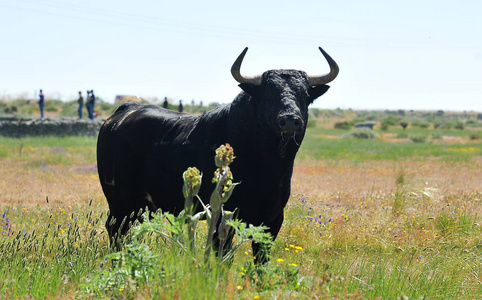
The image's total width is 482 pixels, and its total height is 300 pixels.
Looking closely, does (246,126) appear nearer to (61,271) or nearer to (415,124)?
(61,271)

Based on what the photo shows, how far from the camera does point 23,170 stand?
600 inches

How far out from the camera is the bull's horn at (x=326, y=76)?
530 centimetres

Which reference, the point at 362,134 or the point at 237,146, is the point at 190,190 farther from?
the point at 362,134

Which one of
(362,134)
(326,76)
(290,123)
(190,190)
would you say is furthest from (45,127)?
(190,190)

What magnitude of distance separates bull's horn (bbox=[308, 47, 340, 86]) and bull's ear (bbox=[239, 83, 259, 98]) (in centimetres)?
57

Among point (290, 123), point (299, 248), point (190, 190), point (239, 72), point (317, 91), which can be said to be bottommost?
point (299, 248)

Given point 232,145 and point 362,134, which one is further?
point 362,134

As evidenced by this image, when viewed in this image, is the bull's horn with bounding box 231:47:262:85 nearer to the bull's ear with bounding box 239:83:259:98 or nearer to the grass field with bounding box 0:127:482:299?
the bull's ear with bounding box 239:83:259:98

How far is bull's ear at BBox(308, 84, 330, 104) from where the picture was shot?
5336 millimetres

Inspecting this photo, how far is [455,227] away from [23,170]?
1206 cm

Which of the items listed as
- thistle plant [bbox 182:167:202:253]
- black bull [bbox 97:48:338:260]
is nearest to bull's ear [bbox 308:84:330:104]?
black bull [bbox 97:48:338:260]

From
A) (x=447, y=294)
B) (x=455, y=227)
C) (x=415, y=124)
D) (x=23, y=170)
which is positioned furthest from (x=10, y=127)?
(x=415, y=124)

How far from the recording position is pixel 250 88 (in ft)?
16.8

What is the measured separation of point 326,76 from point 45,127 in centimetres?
2623
